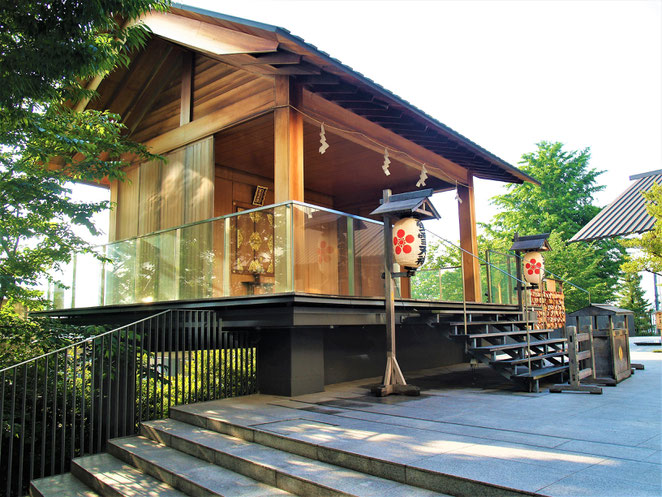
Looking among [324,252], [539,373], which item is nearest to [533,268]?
[539,373]

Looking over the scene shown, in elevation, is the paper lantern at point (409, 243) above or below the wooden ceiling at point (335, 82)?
below

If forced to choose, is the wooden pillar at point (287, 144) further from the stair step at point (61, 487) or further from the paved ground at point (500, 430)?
the stair step at point (61, 487)

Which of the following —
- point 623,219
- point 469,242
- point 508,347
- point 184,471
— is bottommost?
point 184,471

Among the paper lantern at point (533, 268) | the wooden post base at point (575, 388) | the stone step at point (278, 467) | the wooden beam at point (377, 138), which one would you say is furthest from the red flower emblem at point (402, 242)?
the paper lantern at point (533, 268)

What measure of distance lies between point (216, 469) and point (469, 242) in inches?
401

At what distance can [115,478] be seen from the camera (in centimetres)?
529

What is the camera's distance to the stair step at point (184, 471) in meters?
4.33

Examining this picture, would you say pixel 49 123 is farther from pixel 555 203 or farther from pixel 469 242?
pixel 555 203

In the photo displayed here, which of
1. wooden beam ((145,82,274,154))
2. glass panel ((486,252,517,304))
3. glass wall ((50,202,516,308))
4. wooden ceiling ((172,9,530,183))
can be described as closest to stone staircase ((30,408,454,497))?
glass wall ((50,202,516,308))

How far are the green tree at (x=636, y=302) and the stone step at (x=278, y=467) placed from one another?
27.8m

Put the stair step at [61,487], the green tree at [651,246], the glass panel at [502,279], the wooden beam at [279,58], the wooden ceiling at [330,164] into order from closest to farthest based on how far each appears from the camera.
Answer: the stair step at [61,487], the wooden beam at [279,58], the wooden ceiling at [330,164], the glass panel at [502,279], the green tree at [651,246]

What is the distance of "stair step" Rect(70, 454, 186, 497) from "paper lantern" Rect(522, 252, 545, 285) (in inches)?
351

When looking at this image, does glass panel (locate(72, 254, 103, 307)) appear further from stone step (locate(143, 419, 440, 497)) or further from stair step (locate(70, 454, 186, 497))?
stone step (locate(143, 419, 440, 497))

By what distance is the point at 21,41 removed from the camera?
18.3ft
